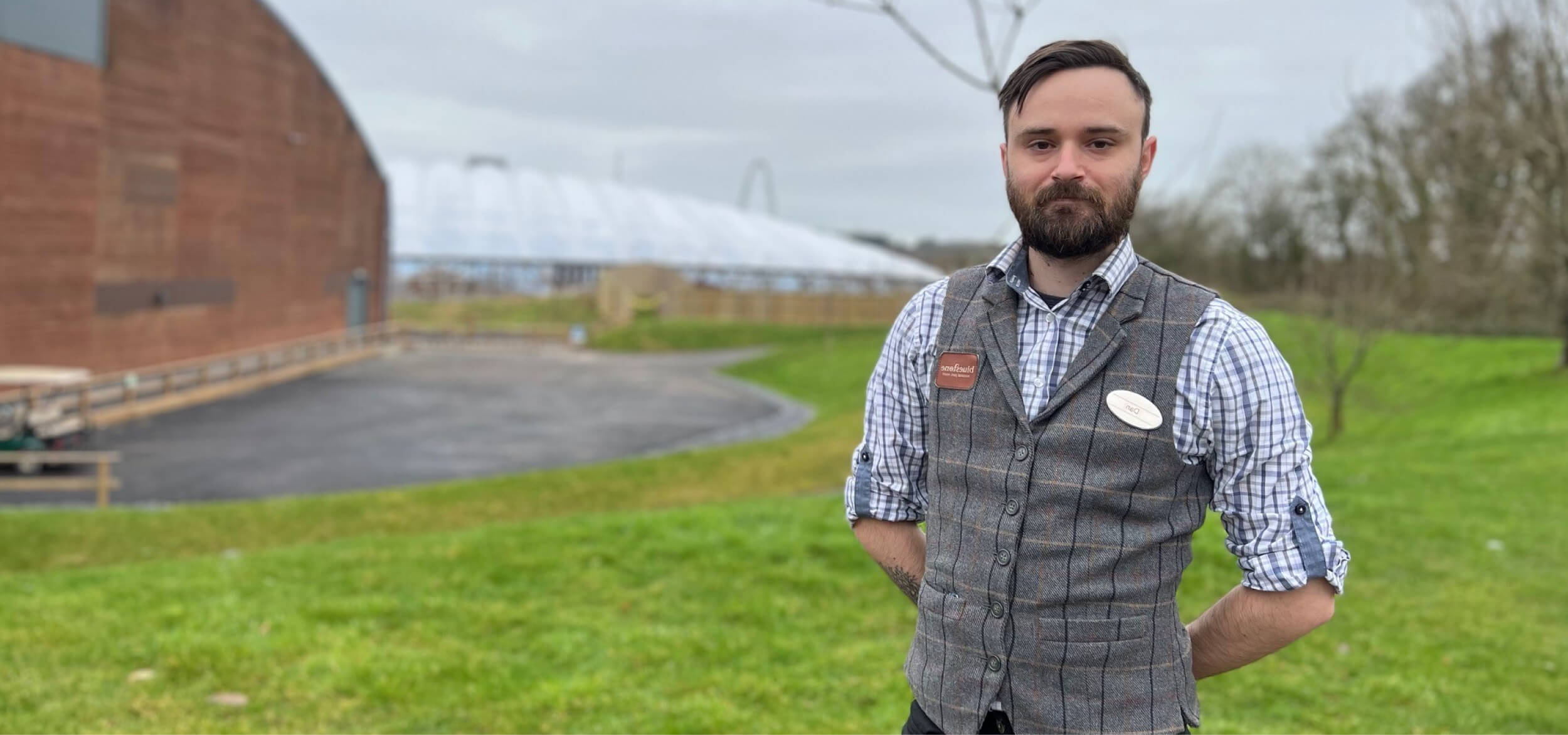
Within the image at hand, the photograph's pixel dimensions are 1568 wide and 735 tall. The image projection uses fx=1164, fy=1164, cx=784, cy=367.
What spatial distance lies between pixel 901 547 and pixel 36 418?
1957cm

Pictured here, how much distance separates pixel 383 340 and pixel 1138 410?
44.1 metres

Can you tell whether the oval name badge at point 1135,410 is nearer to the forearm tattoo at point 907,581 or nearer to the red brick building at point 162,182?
the forearm tattoo at point 907,581

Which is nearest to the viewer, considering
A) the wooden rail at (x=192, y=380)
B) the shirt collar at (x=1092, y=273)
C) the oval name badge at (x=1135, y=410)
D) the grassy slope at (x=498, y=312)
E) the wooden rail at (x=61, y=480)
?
the oval name badge at (x=1135, y=410)

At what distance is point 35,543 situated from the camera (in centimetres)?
1166

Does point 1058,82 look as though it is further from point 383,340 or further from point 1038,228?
point 383,340

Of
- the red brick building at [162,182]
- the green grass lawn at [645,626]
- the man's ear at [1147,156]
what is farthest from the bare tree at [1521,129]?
the red brick building at [162,182]

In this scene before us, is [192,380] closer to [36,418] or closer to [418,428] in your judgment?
[418,428]

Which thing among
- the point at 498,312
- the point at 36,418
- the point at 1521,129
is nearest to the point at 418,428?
the point at 36,418

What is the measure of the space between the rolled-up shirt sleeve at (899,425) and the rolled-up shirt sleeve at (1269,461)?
1.86ft

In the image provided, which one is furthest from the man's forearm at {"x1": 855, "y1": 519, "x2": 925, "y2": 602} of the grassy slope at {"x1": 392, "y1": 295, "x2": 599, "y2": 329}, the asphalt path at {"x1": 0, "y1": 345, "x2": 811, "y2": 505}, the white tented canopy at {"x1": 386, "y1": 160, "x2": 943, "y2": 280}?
the white tented canopy at {"x1": 386, "y1": 160, "x2": 943, "y2": 280}

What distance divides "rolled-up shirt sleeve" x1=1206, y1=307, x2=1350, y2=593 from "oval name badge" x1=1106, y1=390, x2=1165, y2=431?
110 millimetres

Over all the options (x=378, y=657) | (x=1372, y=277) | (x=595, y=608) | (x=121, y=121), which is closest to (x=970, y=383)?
(x=378, y=657)

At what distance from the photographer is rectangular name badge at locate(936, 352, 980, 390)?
7.18ft

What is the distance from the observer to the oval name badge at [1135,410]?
201 centimetres
